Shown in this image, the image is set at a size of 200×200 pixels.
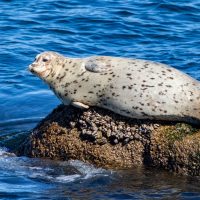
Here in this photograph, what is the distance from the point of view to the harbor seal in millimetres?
8289

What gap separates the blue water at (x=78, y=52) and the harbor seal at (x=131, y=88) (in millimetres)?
662

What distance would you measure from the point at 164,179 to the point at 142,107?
800 mm

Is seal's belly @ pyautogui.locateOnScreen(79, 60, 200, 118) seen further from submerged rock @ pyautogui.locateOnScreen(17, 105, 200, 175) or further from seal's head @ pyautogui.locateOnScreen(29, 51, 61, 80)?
seal's head @ pyautogui.locateOnScreen(29, 51, 61, 80)

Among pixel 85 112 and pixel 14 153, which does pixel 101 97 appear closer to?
pixel 85 112

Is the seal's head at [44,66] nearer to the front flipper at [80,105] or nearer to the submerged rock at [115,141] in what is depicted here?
the submerged rock at [115,141]

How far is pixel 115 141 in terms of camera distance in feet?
27.7

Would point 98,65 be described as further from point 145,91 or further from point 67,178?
point 67,178

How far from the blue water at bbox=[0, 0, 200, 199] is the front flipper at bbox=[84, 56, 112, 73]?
42.9 inches

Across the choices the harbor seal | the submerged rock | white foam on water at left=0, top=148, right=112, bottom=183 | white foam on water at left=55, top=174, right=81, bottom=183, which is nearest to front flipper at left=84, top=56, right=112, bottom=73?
the harbor seal

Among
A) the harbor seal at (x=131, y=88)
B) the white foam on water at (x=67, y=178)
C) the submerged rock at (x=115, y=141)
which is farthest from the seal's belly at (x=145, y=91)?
the white foam on water at (x=67, y=178)

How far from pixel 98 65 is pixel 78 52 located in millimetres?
5964

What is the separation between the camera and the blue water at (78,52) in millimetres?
7992

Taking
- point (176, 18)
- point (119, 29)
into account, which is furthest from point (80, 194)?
point (176, 18)

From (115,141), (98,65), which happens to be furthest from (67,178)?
(98,65)
